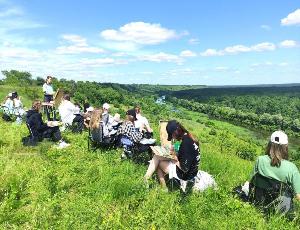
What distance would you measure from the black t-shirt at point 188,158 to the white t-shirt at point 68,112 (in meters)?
7.87

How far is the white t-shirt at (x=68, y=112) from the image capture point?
557 inches

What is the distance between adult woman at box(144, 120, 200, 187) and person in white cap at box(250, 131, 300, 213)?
1231 millimetres

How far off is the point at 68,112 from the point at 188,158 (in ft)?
26.8

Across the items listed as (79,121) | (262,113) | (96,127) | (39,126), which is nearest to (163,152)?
(96,127)

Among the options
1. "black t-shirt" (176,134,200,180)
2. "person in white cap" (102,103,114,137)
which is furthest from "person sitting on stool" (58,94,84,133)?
"black t-shirt" (176,134,200,180)

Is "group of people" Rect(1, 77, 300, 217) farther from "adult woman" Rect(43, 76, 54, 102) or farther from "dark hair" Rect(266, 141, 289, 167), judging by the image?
"adult woman" Rect(43, 76, 54, 102)

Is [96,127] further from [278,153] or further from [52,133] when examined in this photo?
[278,153]

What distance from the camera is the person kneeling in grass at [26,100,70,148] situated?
38.0 feet

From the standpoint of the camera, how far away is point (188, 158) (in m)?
6.98

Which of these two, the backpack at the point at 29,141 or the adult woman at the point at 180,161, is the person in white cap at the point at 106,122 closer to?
the backpack at the point at 29,141

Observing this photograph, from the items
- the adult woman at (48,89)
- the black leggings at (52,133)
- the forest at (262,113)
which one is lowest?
the forest at (262,113)

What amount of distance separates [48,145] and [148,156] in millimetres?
3080

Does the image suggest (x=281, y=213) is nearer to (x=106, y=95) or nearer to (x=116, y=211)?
(x=116, y=211)

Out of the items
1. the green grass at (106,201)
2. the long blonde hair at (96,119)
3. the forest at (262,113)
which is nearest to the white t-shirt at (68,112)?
the long blonde hair at (96,119)
